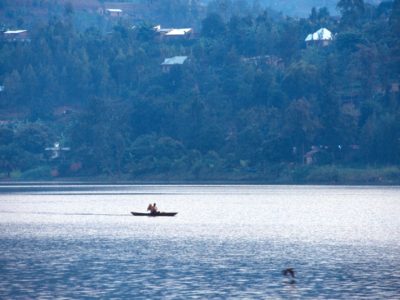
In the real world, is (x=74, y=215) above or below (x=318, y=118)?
below

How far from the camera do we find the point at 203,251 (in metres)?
80.6

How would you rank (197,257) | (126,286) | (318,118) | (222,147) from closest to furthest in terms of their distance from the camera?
(126,286) → (197,257) → (318,118) → (222,147)

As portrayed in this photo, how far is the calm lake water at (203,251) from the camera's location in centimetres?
6016

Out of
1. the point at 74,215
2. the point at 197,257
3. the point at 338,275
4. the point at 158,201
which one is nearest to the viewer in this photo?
the point at 338,275

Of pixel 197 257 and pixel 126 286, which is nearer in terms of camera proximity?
pixel 126 286

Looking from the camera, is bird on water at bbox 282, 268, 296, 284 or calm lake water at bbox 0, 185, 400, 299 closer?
calm lake water at bbox 0, 185, 400, 299

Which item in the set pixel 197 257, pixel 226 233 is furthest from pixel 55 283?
pixel 226 233

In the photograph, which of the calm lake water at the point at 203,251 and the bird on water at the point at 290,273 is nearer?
the calm lake water at the point at 203,251

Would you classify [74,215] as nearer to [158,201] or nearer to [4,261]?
[158,201]

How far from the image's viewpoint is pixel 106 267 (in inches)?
2776

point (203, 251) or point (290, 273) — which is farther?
point (203, 251)

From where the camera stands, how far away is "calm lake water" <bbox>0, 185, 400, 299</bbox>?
197ft

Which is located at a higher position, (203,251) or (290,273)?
(203,251)

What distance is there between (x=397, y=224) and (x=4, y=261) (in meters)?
47.1
